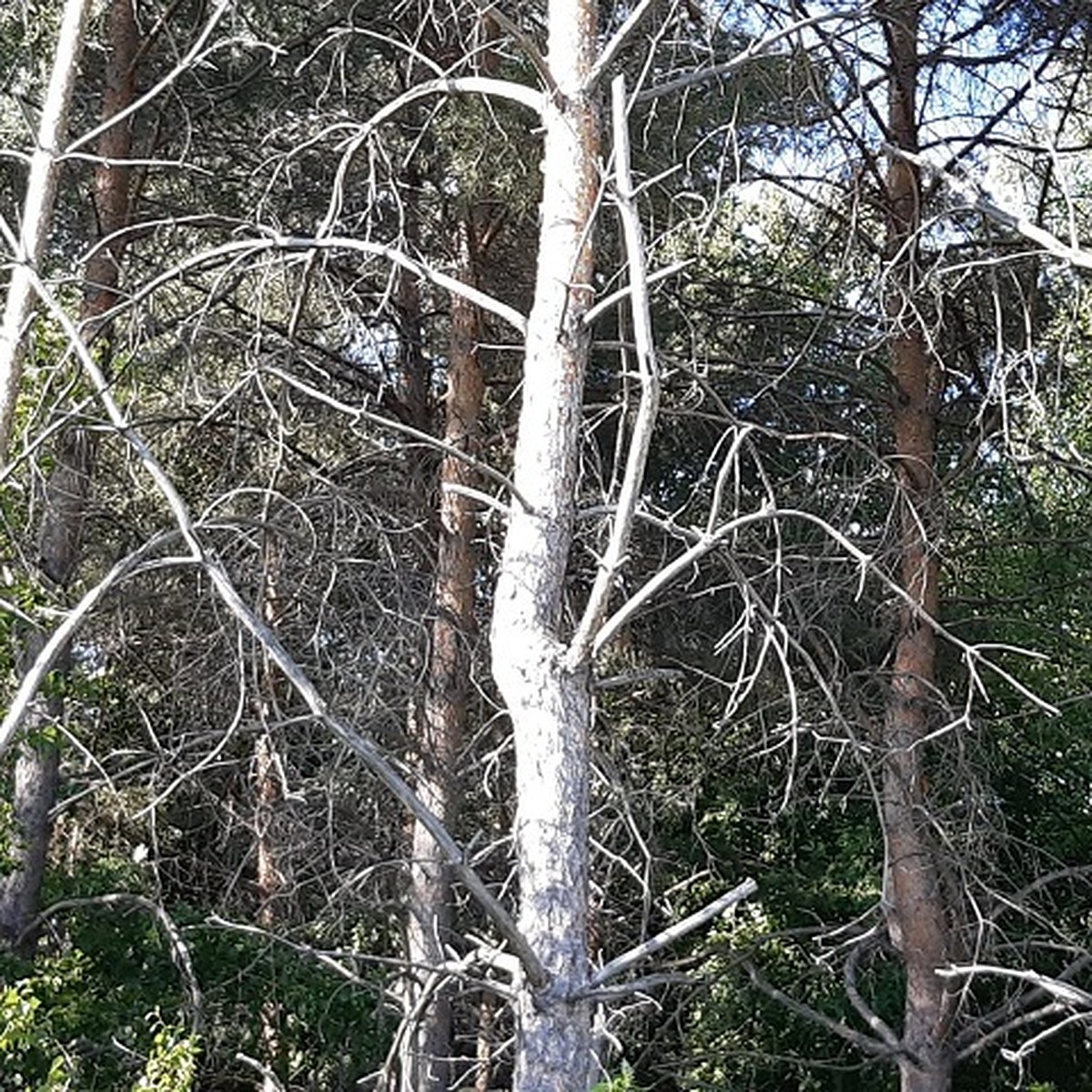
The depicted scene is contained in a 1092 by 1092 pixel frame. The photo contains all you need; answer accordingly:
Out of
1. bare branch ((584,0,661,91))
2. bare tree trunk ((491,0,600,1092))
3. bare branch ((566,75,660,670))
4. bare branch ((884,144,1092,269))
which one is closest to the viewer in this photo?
bare branch ((566,75,660,670))

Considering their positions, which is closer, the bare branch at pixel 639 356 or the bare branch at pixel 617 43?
the bare branch at pixel 639 356

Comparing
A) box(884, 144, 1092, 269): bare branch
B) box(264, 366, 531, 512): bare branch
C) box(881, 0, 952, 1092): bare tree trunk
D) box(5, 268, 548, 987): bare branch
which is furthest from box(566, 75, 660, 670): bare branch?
box(881, 0, 952, 1092): bare tree trunk

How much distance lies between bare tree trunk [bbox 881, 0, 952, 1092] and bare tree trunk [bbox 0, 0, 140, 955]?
13.0 feet

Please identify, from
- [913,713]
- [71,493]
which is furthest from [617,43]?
[913,713]

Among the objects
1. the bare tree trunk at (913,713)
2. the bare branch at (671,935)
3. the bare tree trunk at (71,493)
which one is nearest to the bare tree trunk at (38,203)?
the bare branch at (671,935)

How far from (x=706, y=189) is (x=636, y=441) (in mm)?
4766

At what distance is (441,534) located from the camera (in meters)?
9.85

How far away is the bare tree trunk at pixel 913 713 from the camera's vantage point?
909 centimetres

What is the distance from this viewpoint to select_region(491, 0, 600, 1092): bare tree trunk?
15.3ft

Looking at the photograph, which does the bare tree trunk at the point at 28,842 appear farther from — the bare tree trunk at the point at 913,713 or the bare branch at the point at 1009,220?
the bare branch at the point at 1009,220

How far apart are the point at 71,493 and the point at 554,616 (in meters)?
4.38

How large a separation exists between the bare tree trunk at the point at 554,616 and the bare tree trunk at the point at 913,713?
3943 mm

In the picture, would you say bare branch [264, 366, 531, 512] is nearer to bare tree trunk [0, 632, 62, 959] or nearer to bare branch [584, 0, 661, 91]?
bare branch [584, 0, 661, 91]

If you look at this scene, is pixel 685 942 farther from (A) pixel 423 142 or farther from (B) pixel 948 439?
(A) pixel 423 142
